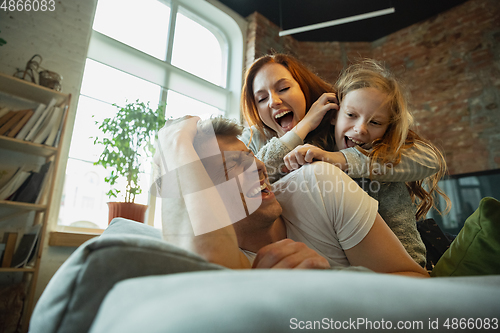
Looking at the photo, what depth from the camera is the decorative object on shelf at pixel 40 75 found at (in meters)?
2.74

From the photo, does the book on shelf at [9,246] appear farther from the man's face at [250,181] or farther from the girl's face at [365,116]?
the girl's face at [365,116]

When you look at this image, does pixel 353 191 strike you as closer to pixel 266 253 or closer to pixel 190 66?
pixel 266 253

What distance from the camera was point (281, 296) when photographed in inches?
13.1

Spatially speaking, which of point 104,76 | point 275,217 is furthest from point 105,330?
point 104,76

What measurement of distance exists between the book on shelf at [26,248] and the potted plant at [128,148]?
0.59m

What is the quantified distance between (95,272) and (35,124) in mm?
2672

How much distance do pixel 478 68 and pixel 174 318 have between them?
5520 mm

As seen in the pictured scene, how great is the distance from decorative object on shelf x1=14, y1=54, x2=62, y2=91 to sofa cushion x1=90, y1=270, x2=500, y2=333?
9.72 feet

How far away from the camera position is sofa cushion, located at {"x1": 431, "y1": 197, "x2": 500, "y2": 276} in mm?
817

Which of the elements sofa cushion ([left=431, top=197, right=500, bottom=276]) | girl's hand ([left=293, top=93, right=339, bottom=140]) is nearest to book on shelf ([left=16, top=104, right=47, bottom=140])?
girl's hand ([left=293, top=93, right=339, bottom=140])

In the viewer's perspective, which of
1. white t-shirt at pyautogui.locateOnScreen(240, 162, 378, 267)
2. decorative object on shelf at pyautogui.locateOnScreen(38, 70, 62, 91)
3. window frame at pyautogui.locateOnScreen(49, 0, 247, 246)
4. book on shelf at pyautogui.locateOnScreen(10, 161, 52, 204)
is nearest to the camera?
white t-shirt at pyautogui.locateOnScreen(240, 162, 378, 267)

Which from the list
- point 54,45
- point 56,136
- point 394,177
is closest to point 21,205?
point 56,136

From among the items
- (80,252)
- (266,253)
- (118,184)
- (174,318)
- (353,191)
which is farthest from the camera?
(118,184)

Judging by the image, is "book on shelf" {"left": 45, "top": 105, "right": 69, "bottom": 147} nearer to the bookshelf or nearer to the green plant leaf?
the bookshelf
